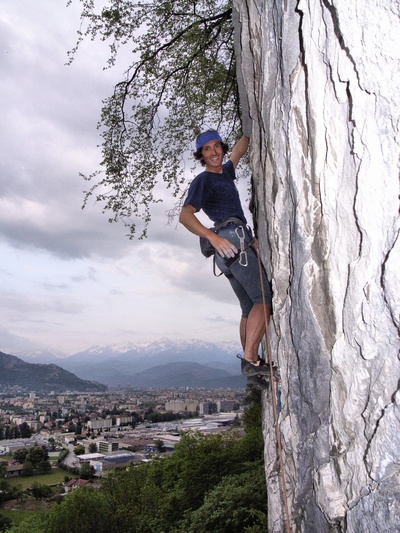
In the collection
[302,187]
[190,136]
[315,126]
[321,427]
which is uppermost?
[190,136]

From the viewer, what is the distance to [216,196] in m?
3.89

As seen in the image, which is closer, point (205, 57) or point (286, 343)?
point (286, 343)

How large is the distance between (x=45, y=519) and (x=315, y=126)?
28332 mm

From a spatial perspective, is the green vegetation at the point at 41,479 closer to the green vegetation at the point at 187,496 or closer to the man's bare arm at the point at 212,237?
the green vegetation at the point at 187,496

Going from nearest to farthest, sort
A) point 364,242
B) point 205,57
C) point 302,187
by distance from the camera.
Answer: point 364,242 → point 302,187 → point 205,57

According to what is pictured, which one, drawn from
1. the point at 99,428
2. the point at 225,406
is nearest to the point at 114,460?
the point at 99,428

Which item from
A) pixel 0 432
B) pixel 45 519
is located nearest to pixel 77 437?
pixel 0 432

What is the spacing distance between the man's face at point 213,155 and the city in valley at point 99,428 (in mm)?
33417

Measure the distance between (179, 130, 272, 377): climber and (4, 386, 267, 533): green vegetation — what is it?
28.2 ft

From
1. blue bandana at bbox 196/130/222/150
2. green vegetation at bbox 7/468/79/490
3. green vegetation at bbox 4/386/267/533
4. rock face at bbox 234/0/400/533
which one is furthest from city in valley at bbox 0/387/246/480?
Result: rock face at bbox 234/0/400/533

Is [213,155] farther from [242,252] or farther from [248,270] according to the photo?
[248,270]

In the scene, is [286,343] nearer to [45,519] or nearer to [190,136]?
[190,136]

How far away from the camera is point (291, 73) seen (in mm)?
2551

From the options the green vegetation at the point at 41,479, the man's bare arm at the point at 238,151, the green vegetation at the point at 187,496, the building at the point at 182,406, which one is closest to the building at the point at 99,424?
the building at the point at 182,406
